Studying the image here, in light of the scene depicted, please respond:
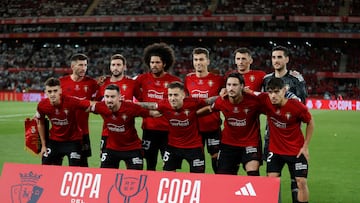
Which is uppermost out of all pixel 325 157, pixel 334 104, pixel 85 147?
pixel 85 147

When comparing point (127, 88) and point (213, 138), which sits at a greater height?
point (127, 88)

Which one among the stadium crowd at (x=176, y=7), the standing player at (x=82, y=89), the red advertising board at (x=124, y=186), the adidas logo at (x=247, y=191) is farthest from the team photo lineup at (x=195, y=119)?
the stadium crowd at (x=176, y=7)

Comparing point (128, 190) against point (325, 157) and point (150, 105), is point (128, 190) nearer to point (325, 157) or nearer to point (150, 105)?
point (150, 105)

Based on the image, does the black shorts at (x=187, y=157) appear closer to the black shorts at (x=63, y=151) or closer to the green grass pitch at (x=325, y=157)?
the black shorts at (x=63, y=151)

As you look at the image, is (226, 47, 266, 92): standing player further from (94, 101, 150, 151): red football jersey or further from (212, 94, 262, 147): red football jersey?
(94, 101, 150, 151): red football jersey

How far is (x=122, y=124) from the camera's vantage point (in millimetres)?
7719

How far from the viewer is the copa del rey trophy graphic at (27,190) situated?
21.1 ft

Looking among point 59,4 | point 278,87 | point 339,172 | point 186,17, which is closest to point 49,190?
point 278,87

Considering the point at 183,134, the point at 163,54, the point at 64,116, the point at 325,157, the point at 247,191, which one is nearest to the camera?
the point at 247,191

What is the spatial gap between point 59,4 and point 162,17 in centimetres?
1251

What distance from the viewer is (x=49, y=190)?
6414mm

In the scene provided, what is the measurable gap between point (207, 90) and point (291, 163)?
1.86 m

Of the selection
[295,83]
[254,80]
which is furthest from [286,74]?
[254,80]

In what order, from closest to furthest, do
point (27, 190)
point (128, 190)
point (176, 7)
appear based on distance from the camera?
1. point (128, 190)
2. point (27, 190)
3. point (176, 7)
